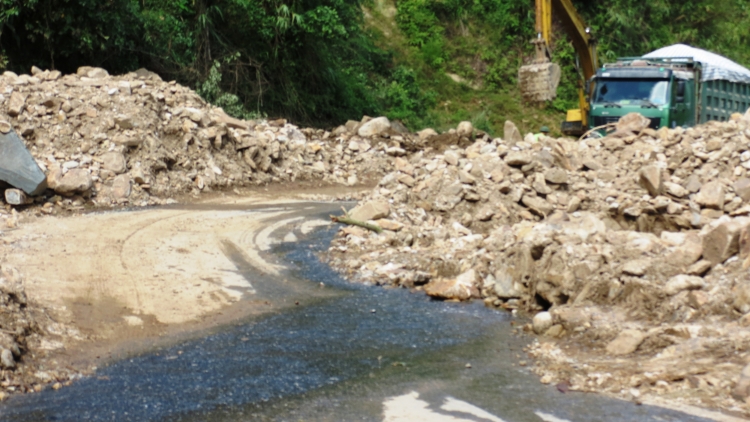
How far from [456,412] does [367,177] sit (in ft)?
47.5

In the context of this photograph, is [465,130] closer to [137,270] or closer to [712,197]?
[712,197]

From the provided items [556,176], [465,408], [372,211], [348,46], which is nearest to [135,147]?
[372,211]

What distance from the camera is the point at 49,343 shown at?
312 inches

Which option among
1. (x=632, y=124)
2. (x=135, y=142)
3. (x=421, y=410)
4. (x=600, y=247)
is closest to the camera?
(x=421, y=410)

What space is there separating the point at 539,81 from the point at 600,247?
1049 cm

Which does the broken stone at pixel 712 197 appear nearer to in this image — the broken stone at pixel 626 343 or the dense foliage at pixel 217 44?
the broken stone at pixel 626 343

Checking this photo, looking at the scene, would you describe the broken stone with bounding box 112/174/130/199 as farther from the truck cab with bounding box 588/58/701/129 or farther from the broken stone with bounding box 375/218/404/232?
the truck cab with bounding box 588/58/701/129

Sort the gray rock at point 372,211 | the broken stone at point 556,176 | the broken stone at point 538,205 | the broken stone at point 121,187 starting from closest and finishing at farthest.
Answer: the gray rock at point 372,211 < the broken stone at point 538,205 < the broken stone at point 556,176 < the broken stone at point 121,187

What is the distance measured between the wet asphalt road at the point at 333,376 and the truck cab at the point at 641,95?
1077 centimetres

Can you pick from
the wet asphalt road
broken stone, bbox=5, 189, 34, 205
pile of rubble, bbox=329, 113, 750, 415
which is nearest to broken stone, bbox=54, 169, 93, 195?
broken stone, bbox=5, 189, 34, 205

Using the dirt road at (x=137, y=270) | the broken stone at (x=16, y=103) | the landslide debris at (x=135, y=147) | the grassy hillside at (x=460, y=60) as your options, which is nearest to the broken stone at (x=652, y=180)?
the dirt road at (x=137, y=270)

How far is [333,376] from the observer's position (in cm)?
732

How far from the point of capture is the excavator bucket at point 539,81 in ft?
63.2

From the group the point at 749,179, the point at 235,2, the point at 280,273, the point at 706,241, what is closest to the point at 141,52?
the point at 235,2
